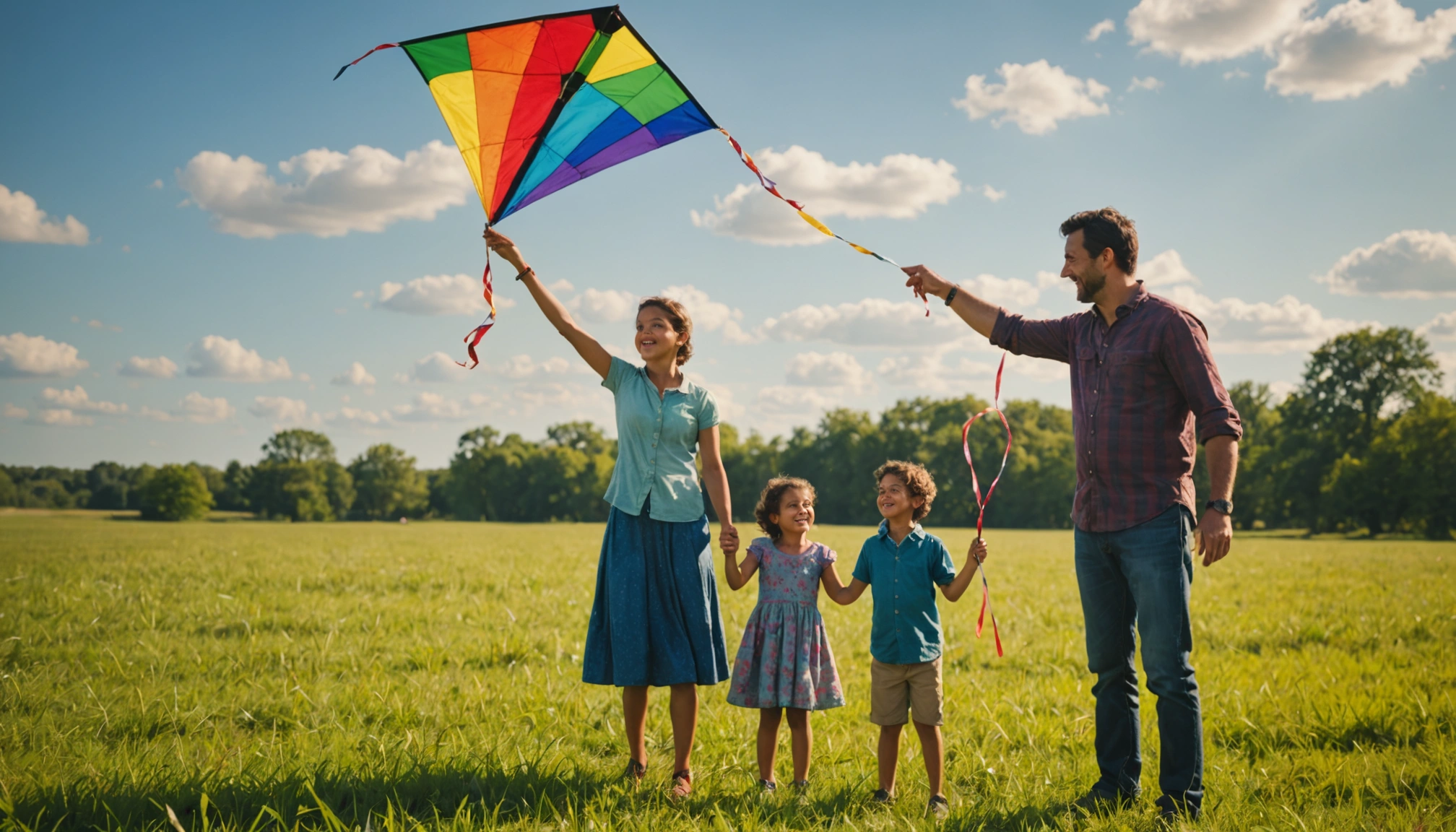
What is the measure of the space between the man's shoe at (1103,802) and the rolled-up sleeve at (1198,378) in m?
1.88

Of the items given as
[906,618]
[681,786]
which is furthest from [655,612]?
[906,618]

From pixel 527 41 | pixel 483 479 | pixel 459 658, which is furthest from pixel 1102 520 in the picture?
pixel 483 479

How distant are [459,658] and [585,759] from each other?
275 cm

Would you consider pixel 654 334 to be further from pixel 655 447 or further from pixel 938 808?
pixel 938 808

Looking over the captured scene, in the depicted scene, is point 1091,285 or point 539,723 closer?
point 1091,285

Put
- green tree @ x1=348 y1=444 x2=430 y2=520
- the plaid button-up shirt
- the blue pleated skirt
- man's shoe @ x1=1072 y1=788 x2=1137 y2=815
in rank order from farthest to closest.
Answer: green tree @ x1=348 y1=444 x2=430 y2=520 < the blue pleated skirt < man's shoe @ x1=1072 y1=788 x2=1137 y2=815 < the plaid button-up shirt

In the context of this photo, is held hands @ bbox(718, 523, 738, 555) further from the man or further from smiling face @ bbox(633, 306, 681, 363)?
the man

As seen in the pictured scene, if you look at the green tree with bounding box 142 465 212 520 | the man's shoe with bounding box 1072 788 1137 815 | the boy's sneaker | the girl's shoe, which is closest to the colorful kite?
the girl's shoe

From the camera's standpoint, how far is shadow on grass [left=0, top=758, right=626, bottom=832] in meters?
3.57

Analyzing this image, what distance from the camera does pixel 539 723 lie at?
5.22 metres

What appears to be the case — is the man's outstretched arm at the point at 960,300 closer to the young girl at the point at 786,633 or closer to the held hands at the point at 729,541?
the young girl at the point at 786,633

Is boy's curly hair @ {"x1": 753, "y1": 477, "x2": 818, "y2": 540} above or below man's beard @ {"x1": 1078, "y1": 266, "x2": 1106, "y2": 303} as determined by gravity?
below

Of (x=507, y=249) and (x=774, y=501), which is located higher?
(x=507, y=249)

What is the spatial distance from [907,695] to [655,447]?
1.89m
